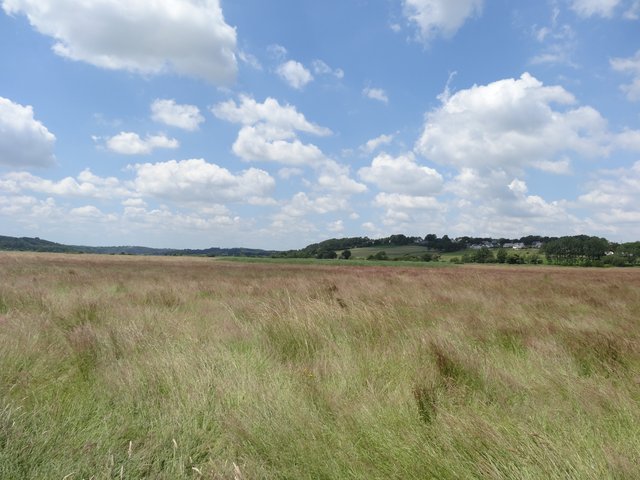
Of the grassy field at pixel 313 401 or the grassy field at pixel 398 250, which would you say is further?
the grassy field at pixel 398 250

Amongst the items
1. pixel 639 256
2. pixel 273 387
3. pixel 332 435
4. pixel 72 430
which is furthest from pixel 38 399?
pixel 639 256

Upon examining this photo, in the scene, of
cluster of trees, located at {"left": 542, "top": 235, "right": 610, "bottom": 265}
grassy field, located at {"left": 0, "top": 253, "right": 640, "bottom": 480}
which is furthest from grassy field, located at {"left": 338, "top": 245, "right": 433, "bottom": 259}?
grassy field, located at {"left": 0, "top": 253, "right": 640, "bottom": 480}

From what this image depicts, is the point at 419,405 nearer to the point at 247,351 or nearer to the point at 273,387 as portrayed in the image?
the point at 273,387

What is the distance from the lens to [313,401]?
8.75 ft

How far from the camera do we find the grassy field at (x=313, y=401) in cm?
193

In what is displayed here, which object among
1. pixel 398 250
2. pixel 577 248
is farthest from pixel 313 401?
pixel 577 248

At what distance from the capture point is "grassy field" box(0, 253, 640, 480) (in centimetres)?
193

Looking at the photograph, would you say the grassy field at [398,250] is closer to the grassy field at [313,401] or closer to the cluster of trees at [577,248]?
the cluster of trees at [577,248]

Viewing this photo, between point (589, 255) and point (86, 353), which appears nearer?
point (86, 353)

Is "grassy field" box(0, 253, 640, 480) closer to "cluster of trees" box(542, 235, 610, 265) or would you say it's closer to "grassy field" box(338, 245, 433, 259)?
"grassy field" box(338, 245, 433, 259)

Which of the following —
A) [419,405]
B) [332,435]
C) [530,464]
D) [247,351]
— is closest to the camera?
[530,464]

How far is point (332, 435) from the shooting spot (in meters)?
2.20

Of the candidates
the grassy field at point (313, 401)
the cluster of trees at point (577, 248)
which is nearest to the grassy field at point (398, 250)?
the cluster of trees at point (577, 248)

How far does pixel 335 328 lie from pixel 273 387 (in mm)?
2333
